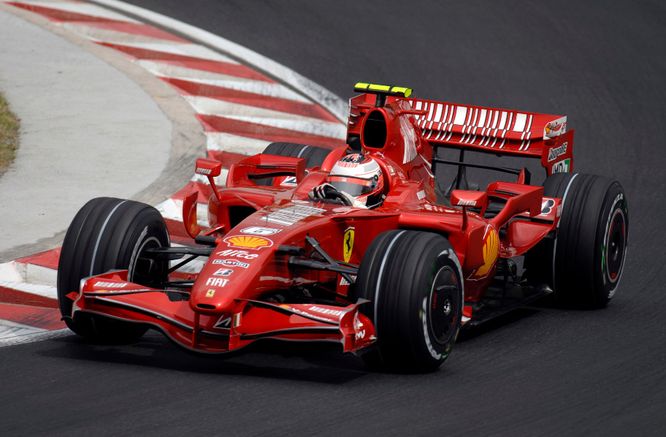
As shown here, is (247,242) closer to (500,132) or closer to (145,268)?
(145,268)

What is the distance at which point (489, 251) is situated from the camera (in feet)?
27.2

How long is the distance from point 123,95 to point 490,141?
14.3 feet

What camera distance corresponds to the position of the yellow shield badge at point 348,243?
25.4 ft

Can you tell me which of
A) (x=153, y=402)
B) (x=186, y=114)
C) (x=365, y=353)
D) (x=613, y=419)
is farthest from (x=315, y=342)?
(x=186, y=114)

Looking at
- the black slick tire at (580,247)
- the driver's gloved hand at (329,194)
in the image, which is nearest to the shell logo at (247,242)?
the driver's gloved hand at (329,194)

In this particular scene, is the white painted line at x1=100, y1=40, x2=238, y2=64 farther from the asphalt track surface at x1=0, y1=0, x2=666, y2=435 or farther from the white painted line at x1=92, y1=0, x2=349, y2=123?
the asphalt track surface at x1=0, y1=0, x2=666, y2=435

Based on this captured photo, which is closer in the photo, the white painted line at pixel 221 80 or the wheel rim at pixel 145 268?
the wheel rim at pixel 145 268

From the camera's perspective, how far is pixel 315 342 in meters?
6.82

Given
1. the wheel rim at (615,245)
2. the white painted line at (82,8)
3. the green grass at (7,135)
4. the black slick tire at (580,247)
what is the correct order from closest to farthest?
1. the black slick tire at (580,247)
2. the wheel rim at (615,245)
3. the green grass at (7,135)
4. the white painted line at (82,8)

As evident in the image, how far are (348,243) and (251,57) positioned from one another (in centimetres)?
679

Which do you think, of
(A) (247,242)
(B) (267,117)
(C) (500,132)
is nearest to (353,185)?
(A) (247,242)

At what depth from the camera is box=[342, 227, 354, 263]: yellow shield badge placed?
7734mm

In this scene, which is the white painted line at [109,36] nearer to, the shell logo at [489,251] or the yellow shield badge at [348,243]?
the shell logo at [489,251]

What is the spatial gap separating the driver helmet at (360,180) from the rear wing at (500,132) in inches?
61.5
